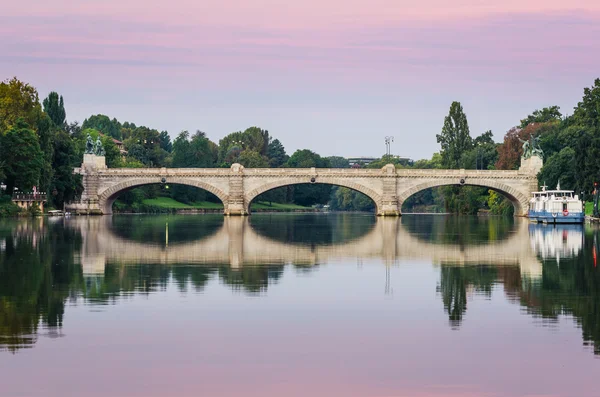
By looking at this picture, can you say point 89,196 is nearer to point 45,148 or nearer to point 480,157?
point 45,148

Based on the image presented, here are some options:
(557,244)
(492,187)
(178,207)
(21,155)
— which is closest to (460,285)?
(557,244)

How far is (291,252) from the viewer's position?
146ft

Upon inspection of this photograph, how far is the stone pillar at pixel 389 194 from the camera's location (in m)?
112

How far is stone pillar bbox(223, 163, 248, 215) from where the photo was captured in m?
112

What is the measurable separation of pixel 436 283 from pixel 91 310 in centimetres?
1110

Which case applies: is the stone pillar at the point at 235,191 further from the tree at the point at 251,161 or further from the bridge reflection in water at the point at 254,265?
the tree at the point at 251,161

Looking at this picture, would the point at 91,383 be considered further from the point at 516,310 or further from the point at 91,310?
the point at 516,310

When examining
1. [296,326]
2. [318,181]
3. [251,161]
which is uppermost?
[251,161]

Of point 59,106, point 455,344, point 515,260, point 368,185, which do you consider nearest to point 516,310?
point 455,344

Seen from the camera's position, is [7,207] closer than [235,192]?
Yes

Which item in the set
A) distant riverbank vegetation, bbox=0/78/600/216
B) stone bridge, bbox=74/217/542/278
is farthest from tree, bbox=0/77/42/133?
stone bridge, bbox=74/217/542/278

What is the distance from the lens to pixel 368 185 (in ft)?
371

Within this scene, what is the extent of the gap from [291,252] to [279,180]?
224ft

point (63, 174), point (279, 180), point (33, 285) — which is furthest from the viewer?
point (279, 180)
